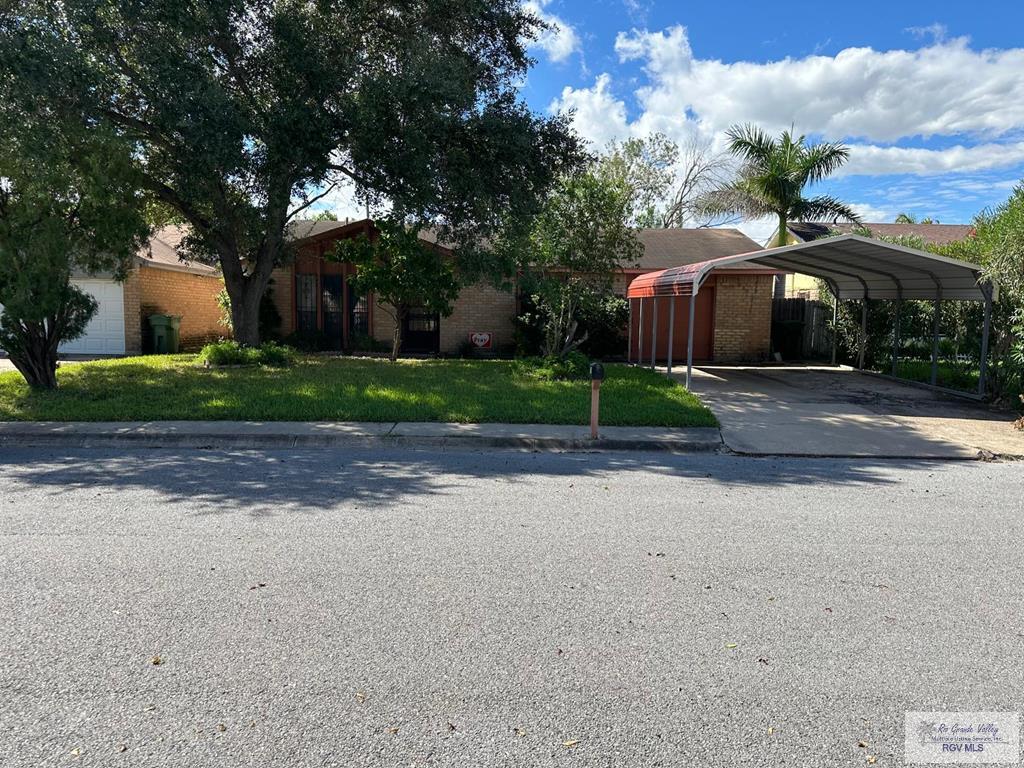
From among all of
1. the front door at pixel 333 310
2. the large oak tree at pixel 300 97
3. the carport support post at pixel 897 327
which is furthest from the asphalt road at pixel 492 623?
the front door at pixel 333 310

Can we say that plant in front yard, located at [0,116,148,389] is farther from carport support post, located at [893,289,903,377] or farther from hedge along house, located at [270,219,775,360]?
carport support post, located at [893,289,903,377]

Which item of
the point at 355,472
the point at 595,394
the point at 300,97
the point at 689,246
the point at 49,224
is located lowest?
the point at 355,472

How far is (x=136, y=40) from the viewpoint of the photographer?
1081 centimetres

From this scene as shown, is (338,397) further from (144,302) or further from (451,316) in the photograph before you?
(144,302)

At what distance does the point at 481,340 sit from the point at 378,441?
10985 millimetres

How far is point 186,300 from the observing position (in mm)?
21797

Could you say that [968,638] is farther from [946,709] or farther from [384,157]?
[384,157]

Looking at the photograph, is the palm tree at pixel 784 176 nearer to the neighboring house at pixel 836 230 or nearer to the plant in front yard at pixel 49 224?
the neighboring house at pixel 836 230

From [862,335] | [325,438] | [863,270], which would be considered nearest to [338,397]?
[325,438]

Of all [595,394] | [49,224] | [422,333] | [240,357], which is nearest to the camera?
[595,394]

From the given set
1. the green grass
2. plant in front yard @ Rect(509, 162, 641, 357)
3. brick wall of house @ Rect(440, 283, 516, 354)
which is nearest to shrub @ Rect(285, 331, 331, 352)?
brick wall of house @ Rect(440, 283, 516, 354)

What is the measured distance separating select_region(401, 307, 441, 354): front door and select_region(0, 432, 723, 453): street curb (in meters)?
11.3

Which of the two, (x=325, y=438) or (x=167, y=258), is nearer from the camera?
(x=325, y=438)

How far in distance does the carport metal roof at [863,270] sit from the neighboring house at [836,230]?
26.6ft
